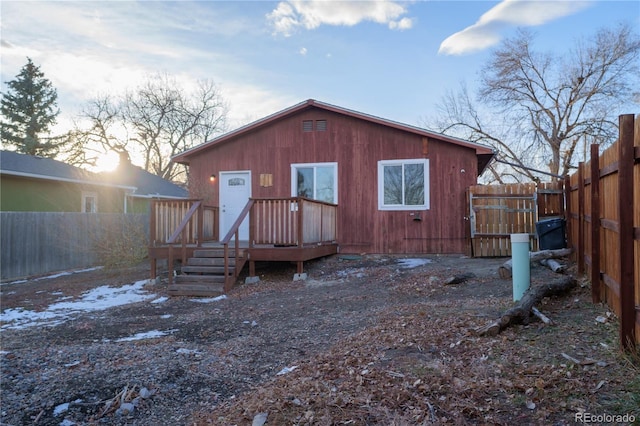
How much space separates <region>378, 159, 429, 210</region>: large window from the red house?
26 mm

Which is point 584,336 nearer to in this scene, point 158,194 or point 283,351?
point 283,351

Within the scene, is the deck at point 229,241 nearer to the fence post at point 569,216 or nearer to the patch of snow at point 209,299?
the patch of snow at point 209,299

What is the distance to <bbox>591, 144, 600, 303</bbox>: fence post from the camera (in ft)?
14.3

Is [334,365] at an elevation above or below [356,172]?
below

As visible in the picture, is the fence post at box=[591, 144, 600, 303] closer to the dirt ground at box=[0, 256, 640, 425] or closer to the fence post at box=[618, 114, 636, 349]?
the dirt ground at box=[0, 256, 640, 425]

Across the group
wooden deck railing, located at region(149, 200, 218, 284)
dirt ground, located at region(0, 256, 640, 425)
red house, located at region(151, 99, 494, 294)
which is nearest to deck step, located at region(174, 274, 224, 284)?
wooden deck railing, located at region(149, 200, 218, 284)

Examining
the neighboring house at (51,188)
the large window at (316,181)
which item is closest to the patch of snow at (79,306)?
the large window at (316,181)

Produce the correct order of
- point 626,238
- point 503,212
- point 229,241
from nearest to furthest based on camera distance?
1. point 626,238
2. point 229,241
3. point 503,212

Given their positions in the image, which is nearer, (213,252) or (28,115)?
(213,252)

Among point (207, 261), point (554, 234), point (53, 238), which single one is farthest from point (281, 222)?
point (53, 238)

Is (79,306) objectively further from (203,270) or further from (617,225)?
(617,225)

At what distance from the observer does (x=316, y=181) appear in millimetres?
11547

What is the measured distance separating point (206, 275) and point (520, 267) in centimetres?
595

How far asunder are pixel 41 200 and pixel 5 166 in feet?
6.29
